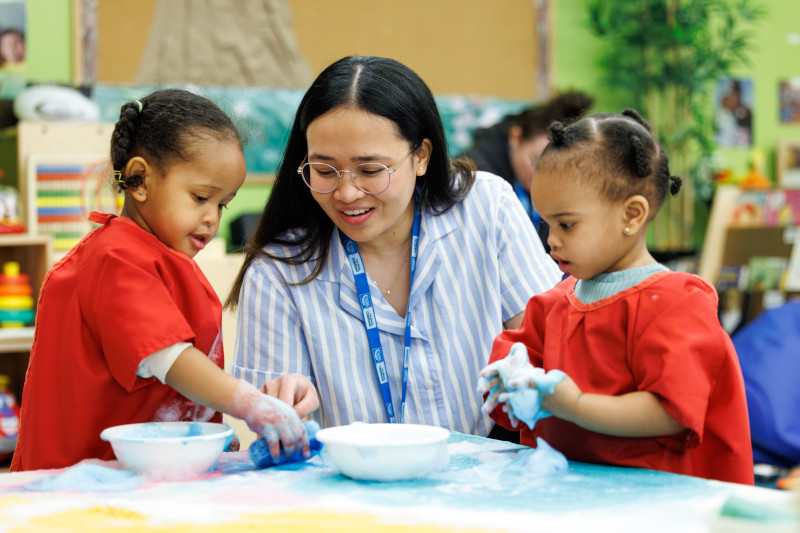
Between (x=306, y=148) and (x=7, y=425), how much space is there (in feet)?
7.59

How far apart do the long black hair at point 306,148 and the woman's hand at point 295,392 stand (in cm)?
33

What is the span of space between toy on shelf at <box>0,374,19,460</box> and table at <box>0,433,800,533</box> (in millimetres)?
2448

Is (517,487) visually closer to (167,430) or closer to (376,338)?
(167,430)

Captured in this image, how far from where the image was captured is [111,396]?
140 cm

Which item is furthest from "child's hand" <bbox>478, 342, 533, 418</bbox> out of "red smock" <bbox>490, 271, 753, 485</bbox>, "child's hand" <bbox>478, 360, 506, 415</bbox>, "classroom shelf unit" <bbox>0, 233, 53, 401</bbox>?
"classroom shelf unit" <bbox>0, 233, 53, 401</bbox>

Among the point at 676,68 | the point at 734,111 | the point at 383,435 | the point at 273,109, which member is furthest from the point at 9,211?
the point at 734,111

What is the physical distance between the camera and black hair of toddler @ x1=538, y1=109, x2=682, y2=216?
1.28m

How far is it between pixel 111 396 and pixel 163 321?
204 millimetres

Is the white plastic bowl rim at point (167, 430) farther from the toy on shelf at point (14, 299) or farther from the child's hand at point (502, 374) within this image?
the toy on shelf at point (14, 299)

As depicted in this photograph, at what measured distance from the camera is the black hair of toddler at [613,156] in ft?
4.20

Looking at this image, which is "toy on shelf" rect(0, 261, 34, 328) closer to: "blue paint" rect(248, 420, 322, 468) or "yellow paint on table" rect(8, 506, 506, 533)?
"blue paint" rect(248, 420, 322, 468)

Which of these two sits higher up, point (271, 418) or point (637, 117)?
point (637, 117)

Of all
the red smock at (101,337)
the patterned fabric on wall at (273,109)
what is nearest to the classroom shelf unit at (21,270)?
the patterned fabric on wall at (273,109)

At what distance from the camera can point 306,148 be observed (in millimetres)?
1771
